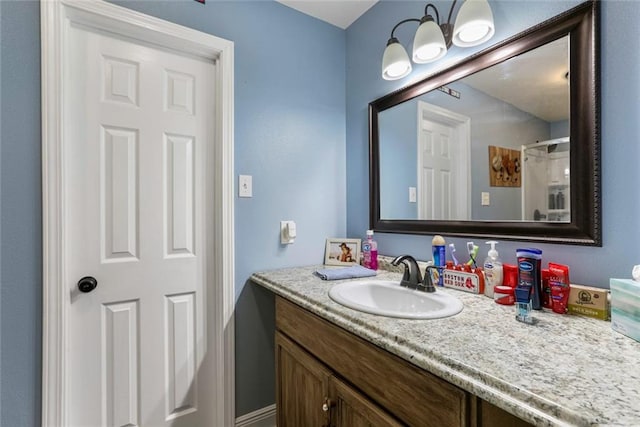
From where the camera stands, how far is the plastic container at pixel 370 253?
1.58 meters

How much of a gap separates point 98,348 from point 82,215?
1.89 feet

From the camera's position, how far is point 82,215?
4.08 ft

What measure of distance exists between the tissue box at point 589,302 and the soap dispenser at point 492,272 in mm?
203

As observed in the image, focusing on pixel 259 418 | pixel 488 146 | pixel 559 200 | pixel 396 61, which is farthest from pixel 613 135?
pixel 259 418

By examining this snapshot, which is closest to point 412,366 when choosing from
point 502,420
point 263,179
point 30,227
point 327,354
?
point 502,420

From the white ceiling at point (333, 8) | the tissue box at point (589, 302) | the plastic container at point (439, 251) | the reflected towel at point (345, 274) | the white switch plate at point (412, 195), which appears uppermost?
the white ceiling at point (333, 8)

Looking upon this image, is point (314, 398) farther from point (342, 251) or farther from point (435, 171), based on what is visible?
point (435, 171)

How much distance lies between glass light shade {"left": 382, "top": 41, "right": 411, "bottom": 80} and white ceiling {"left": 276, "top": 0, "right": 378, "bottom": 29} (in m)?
0.46

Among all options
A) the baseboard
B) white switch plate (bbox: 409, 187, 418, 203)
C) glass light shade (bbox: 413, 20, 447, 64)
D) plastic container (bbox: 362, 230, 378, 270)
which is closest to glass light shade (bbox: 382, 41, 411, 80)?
glass light shade (bbox: 413, 20, 447, 64)

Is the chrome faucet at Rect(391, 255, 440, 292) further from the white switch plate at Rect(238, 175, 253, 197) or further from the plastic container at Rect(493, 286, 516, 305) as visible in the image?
the white switch plate at Rect(238, 175, 253, 197)

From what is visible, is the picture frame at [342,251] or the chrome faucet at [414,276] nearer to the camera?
the chrome faucet at [414,276]

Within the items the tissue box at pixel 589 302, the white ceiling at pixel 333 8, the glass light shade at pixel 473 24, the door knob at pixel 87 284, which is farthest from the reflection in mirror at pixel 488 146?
the door knob at pixel 87 284

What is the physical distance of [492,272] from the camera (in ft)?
3.48

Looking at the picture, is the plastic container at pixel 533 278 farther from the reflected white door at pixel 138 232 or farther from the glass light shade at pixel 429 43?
the reflected white door at pixel 138 232
